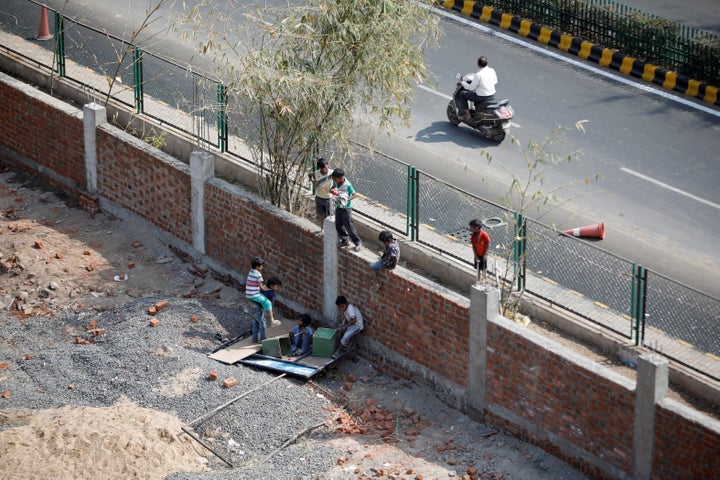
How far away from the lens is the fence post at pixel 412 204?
16766 mm

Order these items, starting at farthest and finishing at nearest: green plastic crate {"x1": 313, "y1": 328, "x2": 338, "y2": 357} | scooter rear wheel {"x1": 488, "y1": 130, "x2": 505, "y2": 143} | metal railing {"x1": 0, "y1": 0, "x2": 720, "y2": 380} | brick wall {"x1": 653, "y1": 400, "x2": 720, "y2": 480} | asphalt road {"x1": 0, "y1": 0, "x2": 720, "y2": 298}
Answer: scooter rear wheel {"x1": 488, "y1": 130, "x2": 505, "y2": 143}, asphalt road {"x1": 0, "y1": 0, "x2": 720, "y2": 298}, green plastic crate {"x1": 313, "y1": 328, "x2": 338, "y2": 357}, metal railing {"x1": 0, "y1": 0, "x2": 720, "y2": 380}, brick wall {"x1": 653, "y1": 400, "x2": 720, "y2": 480}

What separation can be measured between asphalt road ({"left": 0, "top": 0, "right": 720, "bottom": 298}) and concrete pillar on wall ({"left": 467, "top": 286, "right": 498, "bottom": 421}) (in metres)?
3.60

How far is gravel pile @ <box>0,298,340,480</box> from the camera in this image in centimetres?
1504

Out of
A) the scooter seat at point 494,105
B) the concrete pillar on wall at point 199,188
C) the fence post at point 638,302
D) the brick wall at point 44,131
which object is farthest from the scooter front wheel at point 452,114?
the fence post at point 638,302

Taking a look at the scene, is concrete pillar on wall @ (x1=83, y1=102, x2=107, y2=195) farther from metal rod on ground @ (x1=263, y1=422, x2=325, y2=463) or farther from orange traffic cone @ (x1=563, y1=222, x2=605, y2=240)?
orange traffic cone @ (x1=563, y1=222, x2=605, y2=240)

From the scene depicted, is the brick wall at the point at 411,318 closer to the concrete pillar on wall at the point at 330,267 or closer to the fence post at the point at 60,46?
the concrete pillar on wall at the point at 330,267

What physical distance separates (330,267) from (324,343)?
1.14 metres

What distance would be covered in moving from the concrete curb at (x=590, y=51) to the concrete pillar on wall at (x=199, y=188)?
9.54 metres

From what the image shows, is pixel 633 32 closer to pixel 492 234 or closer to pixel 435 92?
pixel 435 92

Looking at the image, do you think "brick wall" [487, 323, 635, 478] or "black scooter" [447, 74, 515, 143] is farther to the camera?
"black scooter" [447, 74, 515, 143]

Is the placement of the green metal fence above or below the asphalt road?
above

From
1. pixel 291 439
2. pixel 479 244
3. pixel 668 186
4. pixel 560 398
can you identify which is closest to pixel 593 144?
pixel 668 186

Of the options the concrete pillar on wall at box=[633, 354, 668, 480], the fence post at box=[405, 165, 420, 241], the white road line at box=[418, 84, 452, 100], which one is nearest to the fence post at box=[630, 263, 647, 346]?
the concrete pillar on wall at box=[633, 354, 668, 480]

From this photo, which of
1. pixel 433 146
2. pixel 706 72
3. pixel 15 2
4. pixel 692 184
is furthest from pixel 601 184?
pixel 15 2
